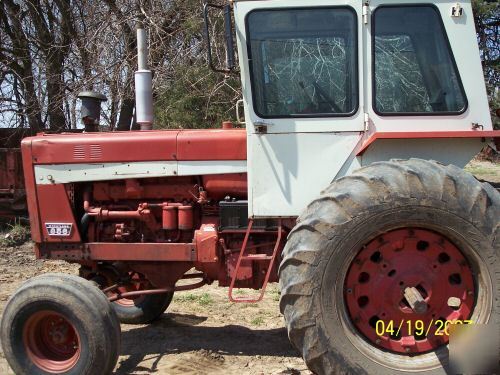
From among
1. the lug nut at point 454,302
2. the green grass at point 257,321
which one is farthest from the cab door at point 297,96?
the green grass at point 257,321

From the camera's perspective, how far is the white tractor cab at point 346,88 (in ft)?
11.2

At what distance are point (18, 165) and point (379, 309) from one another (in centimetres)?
691

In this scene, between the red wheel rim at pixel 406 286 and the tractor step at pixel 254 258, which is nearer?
the red wheel rim at pixel 406 286

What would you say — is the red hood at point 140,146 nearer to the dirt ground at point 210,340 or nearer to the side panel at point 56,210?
the side panel at point 56,210

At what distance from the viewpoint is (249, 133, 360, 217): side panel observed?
349cm

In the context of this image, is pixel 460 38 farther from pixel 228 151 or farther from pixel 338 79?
pixel 228 151

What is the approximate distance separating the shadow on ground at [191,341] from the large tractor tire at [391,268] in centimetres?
127

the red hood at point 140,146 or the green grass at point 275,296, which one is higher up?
the red hood at point 140,146

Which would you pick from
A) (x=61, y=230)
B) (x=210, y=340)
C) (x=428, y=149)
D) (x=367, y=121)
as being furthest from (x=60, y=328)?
(x=428, y=149)

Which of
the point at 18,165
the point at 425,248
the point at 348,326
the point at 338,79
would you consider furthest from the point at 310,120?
the point at 18,165

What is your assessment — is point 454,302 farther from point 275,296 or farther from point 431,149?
point 275,296

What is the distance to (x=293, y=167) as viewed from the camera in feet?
11.6
